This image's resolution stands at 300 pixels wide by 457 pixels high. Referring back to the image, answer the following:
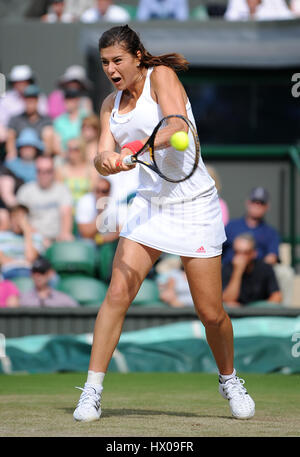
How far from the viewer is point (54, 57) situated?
11695 mm

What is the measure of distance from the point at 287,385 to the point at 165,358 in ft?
5.03

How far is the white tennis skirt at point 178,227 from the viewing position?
445 cm

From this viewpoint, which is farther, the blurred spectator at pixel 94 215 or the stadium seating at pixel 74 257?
the blurred spectator at pixel 94 215

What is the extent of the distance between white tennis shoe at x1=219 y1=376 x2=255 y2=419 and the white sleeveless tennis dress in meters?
0.65

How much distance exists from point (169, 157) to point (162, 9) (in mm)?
7889

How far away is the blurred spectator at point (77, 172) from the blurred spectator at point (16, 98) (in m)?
1.21

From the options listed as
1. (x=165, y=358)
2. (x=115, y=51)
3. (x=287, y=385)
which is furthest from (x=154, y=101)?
(x=165, y=358)

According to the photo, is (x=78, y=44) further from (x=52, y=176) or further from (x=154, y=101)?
(x=154, y=101)

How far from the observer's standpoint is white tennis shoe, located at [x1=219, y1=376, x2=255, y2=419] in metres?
4.43

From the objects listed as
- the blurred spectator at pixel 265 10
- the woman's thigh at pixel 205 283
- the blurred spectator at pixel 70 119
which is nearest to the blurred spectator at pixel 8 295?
the blurred spectator at pixel 70 119

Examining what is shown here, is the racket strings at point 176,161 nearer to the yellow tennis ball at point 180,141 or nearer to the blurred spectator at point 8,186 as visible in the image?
the yellow tennis ball at point 180,141

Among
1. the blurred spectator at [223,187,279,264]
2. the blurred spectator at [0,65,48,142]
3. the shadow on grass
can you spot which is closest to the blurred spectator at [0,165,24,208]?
the blurred spectator at [0,65,48,142]

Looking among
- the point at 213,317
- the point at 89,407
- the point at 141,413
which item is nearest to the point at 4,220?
the point at 141,413

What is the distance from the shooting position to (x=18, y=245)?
9.19 metres
